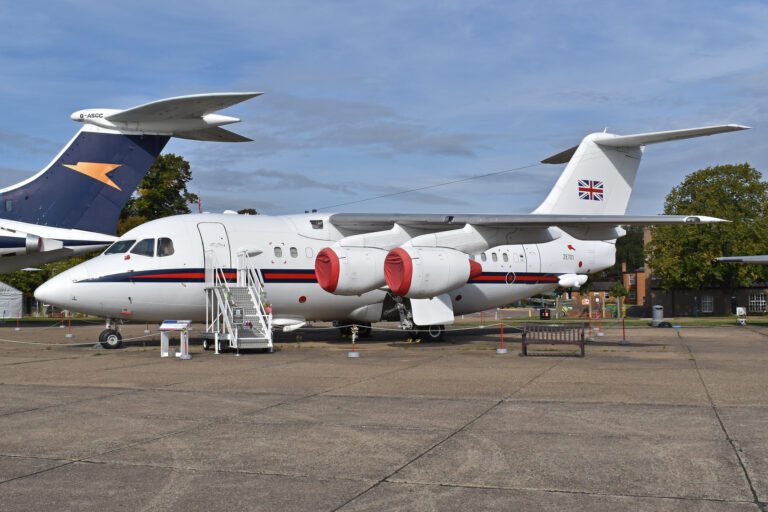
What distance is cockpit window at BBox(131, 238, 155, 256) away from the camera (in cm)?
1920

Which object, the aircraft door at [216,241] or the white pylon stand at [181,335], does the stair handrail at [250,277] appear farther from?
the white pylon stand at [181,335]

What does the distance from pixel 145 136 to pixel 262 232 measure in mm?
4673

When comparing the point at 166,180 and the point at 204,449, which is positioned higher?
the point at 166,180

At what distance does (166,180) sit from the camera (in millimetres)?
56625

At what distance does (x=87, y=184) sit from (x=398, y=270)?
9.59m

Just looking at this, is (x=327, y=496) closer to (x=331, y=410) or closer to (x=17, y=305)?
(x=331, y=410)

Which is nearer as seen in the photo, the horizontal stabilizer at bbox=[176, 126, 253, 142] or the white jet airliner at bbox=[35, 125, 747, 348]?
the white jet airliner at bbox=[35, 125, 747, 348]

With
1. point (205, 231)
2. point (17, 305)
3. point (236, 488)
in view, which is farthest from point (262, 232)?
point (17, 305)

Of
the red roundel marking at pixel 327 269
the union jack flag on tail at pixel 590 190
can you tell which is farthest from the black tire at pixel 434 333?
the union jack flag on tail at pixel 590 190

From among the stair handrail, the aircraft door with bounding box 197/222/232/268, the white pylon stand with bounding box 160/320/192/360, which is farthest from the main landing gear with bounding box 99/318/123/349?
the stair handrail

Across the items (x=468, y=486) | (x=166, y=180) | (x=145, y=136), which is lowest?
(x=468, y=486)

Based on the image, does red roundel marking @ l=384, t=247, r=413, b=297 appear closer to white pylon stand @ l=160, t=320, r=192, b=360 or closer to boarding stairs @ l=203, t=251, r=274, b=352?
boarding stairs @ l=203, t=251, r=274, b=352

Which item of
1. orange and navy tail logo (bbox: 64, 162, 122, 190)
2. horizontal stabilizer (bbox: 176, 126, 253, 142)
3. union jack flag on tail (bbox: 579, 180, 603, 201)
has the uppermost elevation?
horizontal stabilizer (bbox: 176, 126, 253, 142)

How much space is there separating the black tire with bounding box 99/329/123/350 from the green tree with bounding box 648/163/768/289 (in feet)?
156
